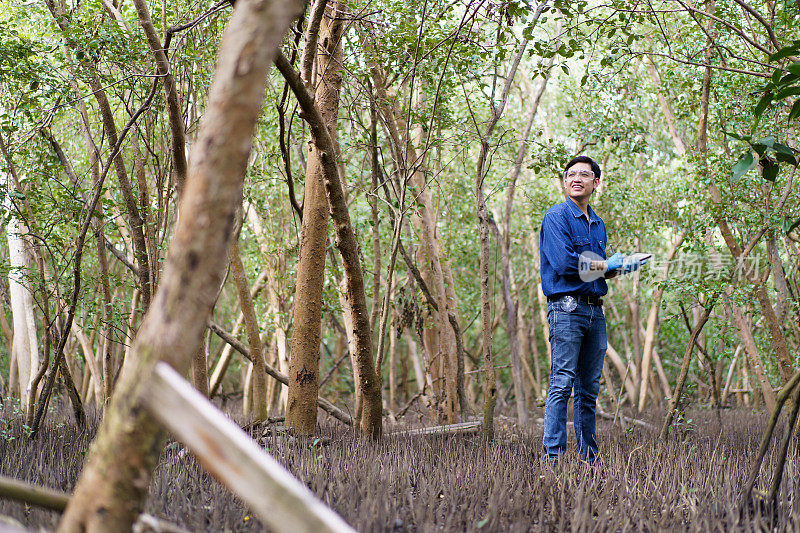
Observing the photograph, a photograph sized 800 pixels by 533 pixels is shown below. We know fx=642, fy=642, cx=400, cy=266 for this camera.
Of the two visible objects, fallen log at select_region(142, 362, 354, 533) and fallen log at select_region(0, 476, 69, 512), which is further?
fallen log at select_region(0, 476, 69, 512)

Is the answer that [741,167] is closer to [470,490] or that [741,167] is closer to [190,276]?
[470,490]

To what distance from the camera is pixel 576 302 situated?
11.2 feet

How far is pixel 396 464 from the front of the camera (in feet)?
10.7

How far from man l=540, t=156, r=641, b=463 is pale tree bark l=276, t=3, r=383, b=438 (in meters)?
1.15

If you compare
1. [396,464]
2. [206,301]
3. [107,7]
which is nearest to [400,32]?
[107,7]

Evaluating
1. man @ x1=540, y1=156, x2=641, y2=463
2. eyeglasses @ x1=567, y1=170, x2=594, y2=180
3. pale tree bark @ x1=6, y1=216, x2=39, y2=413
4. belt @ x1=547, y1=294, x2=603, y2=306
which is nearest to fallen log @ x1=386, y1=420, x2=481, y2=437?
man @ x1=540, y1=156, x2=641, y2=463

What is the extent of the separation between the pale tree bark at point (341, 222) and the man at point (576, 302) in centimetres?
115

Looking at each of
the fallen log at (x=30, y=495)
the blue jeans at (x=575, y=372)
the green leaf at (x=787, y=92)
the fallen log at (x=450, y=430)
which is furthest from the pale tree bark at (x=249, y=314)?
the green leaf at (x=787, y=92)

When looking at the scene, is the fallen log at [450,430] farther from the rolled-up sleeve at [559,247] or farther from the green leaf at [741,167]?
the green leaf at [741,167]

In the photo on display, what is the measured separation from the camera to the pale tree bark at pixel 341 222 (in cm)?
345

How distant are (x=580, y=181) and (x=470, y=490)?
73.2 inches

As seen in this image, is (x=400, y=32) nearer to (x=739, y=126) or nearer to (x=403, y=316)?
(x=403, y=316)

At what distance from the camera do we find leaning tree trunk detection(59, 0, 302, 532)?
1.34m

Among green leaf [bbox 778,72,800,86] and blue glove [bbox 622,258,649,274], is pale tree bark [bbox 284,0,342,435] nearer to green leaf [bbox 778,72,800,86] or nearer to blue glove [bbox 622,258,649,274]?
blue glove [bbox 622,258,649,274]
